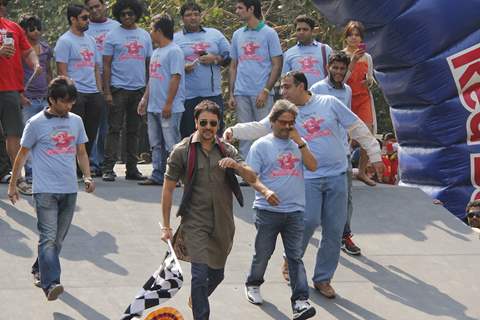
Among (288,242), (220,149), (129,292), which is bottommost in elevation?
(129,292)

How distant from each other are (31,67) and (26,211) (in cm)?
152

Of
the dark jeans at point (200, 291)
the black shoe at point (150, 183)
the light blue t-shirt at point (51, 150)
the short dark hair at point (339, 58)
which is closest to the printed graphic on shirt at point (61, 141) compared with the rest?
the light blue t-shirt at point (51, 150)

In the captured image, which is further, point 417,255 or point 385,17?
point 385,17

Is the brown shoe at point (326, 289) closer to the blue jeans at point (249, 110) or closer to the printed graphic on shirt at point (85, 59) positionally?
the blue jeans at point (249, 110)

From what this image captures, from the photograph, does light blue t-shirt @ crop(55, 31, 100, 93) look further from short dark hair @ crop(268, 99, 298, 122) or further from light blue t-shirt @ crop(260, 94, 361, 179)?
short dark hair @ crop(268, 99, 298, 122)

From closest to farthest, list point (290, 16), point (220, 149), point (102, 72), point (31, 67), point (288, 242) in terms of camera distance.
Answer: point (220, 149), point (288, 242), point (31, 67), point (102, 72), point (290, 16)

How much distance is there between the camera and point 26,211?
10680 mm

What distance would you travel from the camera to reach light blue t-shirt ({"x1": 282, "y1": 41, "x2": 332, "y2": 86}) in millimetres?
11727

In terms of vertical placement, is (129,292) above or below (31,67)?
below

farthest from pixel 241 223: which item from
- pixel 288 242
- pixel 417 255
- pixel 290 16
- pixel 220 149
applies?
pixel 290 16

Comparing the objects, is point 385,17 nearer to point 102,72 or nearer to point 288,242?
point 102,72

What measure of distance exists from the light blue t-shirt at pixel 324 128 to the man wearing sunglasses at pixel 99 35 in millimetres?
3670

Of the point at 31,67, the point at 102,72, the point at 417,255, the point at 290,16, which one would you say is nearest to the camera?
the point at 417,255

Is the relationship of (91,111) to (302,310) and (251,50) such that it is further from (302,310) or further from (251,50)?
(302,310)
